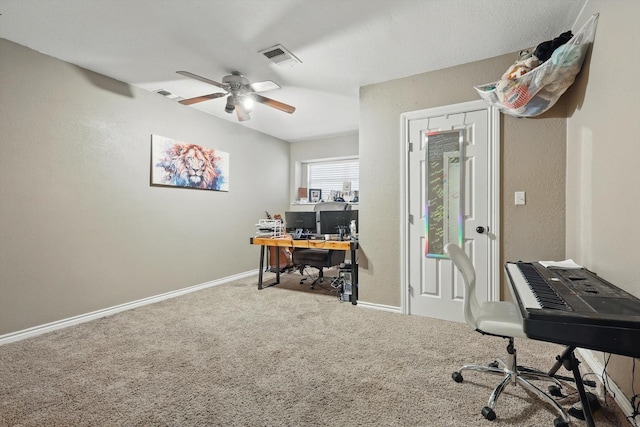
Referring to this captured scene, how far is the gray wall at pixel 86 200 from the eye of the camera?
242 centimetres

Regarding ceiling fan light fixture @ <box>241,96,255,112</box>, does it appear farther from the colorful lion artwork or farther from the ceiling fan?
the colorful lion artwork

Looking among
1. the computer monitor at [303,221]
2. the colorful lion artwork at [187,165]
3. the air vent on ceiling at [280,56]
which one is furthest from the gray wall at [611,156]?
the colorful lion artwork at [187,165]

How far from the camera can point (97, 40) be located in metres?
2.37

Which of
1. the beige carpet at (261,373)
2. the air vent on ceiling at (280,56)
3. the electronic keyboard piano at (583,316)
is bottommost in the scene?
the beige carpet at (261,373)

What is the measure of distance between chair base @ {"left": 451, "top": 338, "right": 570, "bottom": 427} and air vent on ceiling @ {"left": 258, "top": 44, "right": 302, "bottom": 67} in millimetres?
2773

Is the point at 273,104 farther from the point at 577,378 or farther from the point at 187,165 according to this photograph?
the point at 577,378

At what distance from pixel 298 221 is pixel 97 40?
2.77 metres

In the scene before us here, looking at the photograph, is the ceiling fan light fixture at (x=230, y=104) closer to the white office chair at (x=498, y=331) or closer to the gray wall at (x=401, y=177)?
the gray wall at (x=401, y=177)

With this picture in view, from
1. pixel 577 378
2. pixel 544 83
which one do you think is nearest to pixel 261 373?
pixel 577 378

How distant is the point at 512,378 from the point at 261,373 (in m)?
1.58

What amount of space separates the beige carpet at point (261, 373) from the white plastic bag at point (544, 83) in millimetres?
1914

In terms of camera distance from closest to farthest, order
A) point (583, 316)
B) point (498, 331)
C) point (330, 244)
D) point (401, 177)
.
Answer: point (583, 316) → point (498, 331) → point (401, 177) → point (330, 244)

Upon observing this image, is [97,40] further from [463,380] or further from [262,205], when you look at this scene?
[463,380]

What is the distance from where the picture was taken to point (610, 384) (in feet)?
5.43
